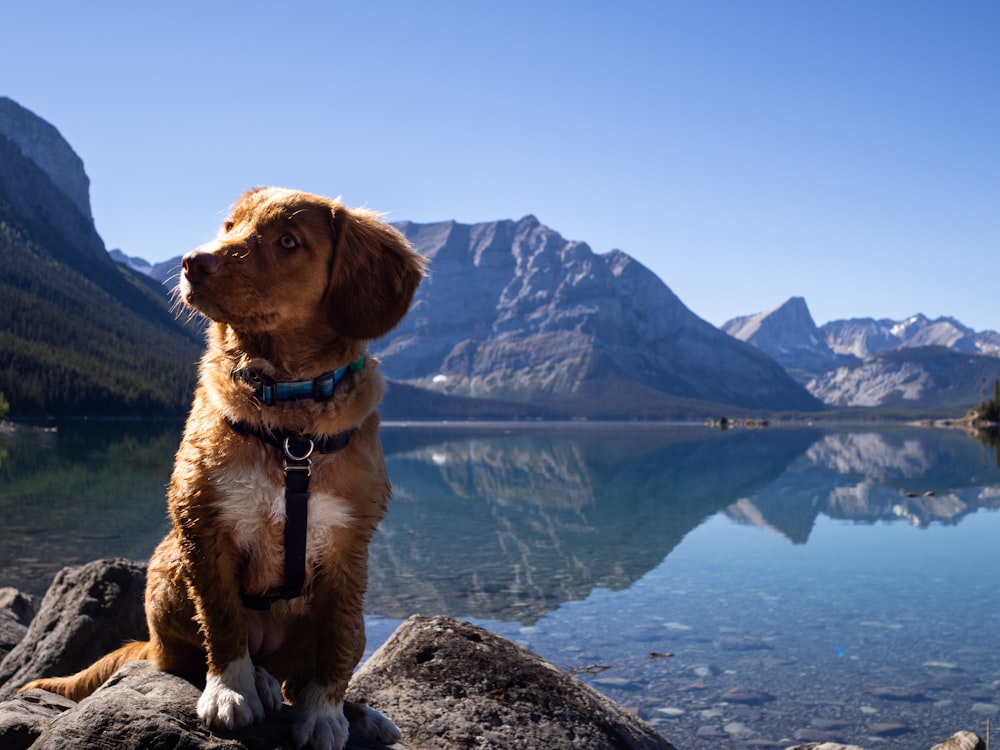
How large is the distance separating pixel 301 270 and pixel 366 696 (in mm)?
3773

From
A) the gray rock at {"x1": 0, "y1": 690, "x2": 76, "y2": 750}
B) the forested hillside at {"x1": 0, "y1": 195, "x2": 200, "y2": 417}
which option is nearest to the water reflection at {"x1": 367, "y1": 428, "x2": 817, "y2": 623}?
the gray rock at {"x1": 0, "y1": 690, "x2": 76, "y2": 750}

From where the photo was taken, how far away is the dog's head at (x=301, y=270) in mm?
4227

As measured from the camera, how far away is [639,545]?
33906 millimetres

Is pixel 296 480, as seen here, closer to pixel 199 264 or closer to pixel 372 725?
pixel 199 264

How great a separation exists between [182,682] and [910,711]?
Answer: 13.9 meters

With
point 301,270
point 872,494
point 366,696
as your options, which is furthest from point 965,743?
point 872,494

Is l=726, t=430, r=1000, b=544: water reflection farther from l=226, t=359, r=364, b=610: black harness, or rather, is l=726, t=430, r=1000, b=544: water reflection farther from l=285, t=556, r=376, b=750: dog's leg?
l=226, t=359, r=364, b=610: black harness

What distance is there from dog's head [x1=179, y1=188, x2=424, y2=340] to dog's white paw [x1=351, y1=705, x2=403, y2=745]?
7.67 feet

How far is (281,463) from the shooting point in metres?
4.30

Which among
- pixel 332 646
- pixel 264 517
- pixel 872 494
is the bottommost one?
pixel 872 494

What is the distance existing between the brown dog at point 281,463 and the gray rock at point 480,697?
5.91 ft

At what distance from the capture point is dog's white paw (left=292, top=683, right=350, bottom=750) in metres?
4.41

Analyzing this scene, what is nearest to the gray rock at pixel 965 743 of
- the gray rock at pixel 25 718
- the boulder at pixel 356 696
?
the boulder at pixel 356 696

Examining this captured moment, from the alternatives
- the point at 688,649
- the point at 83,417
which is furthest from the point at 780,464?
the point at 83,417
